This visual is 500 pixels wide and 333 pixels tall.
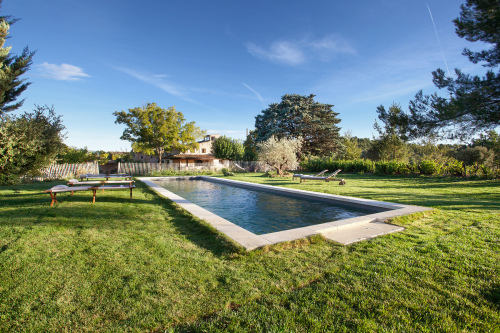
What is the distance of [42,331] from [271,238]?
268 centimetres

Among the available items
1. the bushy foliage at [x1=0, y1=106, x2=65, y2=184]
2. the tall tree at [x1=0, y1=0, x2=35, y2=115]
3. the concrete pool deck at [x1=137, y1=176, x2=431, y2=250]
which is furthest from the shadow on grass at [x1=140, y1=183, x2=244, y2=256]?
the tall tree at [x1=0, y1=0, x2=35, y2=115]

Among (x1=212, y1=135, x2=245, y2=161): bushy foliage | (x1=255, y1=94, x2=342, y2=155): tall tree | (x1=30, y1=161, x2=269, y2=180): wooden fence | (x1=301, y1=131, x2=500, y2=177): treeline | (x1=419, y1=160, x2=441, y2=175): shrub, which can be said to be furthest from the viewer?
(x1=212, y1=135, x2=245, y2=161): bushy foliage

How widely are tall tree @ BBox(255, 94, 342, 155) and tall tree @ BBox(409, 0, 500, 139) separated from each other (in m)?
21.9

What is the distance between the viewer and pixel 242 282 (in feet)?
7.73

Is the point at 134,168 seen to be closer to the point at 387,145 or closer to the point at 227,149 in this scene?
the point at 227,149

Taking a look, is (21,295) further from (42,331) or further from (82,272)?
(42,331)

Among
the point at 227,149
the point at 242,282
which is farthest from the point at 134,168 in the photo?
the point at 242,282

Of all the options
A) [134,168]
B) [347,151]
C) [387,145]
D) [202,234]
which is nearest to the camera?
[202,234]

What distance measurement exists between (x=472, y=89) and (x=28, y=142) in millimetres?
14496

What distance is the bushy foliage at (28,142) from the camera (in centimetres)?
550

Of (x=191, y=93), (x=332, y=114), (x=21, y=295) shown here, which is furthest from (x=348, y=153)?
(x=21, y=295)

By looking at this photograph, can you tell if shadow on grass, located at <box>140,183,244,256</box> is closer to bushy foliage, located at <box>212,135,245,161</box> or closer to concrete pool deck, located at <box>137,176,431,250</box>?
concrete pool deck, located at <box>137,176,431,250</box>

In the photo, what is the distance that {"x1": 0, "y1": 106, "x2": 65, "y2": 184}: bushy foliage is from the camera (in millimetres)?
5504

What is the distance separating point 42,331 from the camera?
5.57ft
